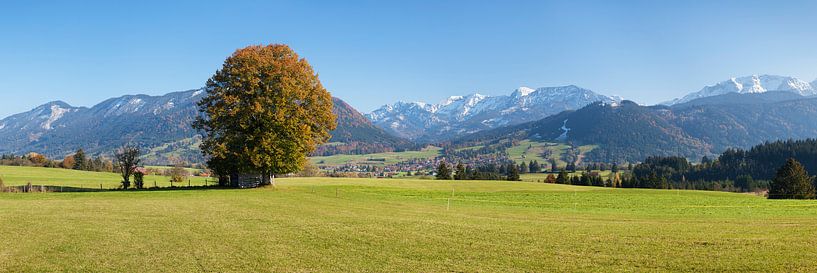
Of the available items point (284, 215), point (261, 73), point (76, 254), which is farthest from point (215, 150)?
point (76, 254)

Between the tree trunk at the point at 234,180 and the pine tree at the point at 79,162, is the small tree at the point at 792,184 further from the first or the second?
the pine tree at the point at 79,162

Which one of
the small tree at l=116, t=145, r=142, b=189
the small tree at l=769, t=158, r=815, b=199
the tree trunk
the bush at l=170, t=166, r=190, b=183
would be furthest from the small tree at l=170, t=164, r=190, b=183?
the small tree at l=769, t=158, r=815, b=199

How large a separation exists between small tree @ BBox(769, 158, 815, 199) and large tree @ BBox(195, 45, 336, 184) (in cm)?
7397

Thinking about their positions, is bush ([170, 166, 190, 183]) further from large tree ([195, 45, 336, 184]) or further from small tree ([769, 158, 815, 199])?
small tree ([769, 158, 815, 199])

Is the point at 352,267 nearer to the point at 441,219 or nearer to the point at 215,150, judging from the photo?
the point at 441,219

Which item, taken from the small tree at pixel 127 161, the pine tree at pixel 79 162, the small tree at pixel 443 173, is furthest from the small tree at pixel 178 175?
the small tree at pixel 443 173

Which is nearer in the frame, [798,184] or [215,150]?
[215,150]

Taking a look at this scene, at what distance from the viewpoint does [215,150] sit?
51.3 meters

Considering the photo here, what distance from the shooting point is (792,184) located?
3351 inches

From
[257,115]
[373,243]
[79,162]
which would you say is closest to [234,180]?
[257,115]

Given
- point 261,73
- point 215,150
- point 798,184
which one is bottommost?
point 798,184

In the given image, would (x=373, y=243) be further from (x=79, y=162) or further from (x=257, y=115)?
(x=79, y=162)

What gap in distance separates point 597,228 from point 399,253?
11.7m

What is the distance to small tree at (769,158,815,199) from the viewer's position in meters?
84.2
